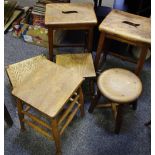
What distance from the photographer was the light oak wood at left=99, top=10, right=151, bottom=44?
1450 mm

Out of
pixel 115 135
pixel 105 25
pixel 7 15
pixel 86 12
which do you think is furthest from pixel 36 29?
pixel 115 135

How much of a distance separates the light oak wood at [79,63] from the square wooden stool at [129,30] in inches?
5.6

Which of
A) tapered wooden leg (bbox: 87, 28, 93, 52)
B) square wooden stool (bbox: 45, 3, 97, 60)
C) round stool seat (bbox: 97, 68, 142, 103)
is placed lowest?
round stool seat (bbox: 97, 68, 142, 103)

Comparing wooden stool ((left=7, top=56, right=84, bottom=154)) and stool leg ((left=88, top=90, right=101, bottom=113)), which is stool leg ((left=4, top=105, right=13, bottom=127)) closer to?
wooden stool ((left=7, top=56, right=84, bottom=154))

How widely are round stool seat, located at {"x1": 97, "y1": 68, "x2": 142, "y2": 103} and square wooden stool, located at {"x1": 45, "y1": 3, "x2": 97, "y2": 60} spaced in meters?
0.42

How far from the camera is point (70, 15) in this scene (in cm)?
168

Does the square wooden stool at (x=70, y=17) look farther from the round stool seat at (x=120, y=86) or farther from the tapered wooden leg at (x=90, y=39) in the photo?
the round stool seat at (x=120, y=86)

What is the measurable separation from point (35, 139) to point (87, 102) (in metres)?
0.52

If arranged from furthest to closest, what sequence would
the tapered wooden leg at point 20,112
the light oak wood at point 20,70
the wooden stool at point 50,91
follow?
the light oak wood at point 20,70 → the tapered wooden leg at point 20,112 → the wooden stool at point 50,91

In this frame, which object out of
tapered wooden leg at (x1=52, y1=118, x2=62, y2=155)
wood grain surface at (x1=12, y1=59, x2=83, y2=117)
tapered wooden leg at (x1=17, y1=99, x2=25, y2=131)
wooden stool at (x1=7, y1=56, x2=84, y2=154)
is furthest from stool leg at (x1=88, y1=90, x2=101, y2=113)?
tapered wooden leg at (x1=17, y1=99, x2=25, y2=131)

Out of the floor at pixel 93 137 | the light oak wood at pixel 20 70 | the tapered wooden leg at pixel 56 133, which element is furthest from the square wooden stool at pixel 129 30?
the tapered wooden leg at pixel 56 133

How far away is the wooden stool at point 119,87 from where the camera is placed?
1359 millimetres

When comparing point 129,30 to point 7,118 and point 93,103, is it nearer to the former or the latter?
point 93,103

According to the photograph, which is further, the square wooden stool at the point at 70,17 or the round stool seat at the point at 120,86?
the square wooden stool at the point at 70,17
